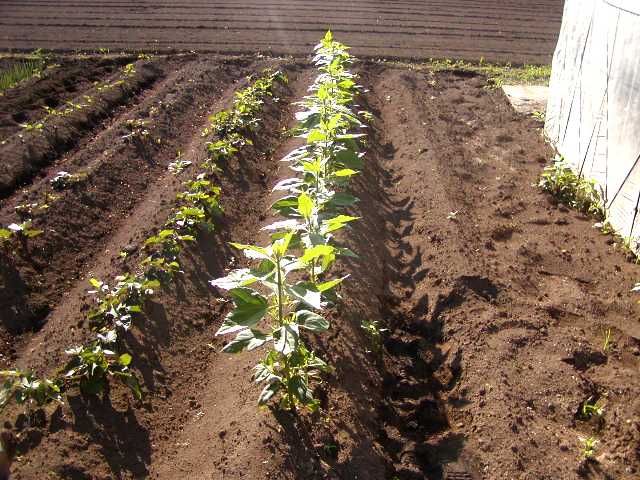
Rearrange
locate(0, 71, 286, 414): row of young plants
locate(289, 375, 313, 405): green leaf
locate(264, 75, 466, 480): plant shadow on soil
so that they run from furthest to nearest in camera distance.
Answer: locate(0, 71, 286, 414): row of young plants
locate(264, 75, 466, 480): plant shadow on soil
locate(289, 375, 313, 405): green leaf

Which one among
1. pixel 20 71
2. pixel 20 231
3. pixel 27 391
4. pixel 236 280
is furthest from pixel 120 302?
pixel 20 71

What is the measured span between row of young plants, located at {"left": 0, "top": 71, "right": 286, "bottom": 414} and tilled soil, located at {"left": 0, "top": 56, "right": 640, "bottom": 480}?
15 centimetres

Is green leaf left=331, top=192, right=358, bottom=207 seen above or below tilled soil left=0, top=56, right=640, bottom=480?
above

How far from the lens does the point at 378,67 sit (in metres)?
11.4

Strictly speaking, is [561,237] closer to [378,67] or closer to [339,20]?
[378,67]

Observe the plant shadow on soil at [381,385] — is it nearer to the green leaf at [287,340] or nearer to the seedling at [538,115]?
the green leaf at [287,340]

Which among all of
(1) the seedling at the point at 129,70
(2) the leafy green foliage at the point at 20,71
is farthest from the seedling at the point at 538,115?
(2) the leafy green foliage at the point at 20,71

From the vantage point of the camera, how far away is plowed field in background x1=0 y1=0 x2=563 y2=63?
41.3 ft

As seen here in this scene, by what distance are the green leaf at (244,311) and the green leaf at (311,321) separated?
0.71 feet

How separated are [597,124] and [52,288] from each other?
595 cm

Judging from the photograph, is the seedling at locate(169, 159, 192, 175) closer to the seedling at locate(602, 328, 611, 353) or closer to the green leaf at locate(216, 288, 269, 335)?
the green leaf at locate(216, 288, 269, 335)

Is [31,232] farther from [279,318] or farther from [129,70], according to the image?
[129,70]

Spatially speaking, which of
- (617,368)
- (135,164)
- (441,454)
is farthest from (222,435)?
(135,164)

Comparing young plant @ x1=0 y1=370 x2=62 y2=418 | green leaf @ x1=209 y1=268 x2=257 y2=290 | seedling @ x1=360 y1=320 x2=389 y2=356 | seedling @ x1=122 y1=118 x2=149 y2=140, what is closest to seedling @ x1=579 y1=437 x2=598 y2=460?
seedling @ x1=360 y1=320 x2=389 y2=356
